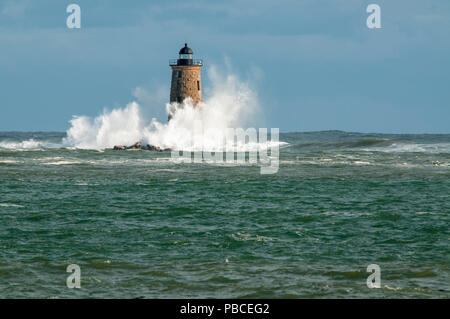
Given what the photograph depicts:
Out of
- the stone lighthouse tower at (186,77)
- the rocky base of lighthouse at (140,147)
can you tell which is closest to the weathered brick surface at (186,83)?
the stone lighthouse tower at (186,77)

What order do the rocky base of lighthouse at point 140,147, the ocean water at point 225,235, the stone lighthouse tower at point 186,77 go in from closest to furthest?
the ocean water at point 225,235 < the stone lighthouse tower at point 186,77 < the rocky base of lighthouse at point 140,147

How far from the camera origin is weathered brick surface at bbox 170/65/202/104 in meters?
59.8

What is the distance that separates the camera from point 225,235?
1927cm

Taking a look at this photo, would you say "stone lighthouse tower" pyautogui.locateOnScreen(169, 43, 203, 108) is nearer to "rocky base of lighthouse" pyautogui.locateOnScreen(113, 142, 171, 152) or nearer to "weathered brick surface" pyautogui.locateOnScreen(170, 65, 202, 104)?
"weathered brick surface" pyautogui.locateOnScreen(170, 65, 202, 104)

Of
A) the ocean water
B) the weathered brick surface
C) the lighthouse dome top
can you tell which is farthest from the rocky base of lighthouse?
the ocean water

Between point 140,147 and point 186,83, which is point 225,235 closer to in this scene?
point 186,83

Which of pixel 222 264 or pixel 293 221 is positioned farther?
pixel 293 221

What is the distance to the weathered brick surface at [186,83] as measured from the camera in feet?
196

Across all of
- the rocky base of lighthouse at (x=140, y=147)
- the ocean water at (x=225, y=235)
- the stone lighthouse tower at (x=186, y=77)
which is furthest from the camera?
the rocky base of lighthouse at (x=140, y=147)

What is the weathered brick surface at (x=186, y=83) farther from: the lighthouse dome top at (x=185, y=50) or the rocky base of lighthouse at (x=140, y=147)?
the rocky base of lighthouse at (x=140, y=147)
